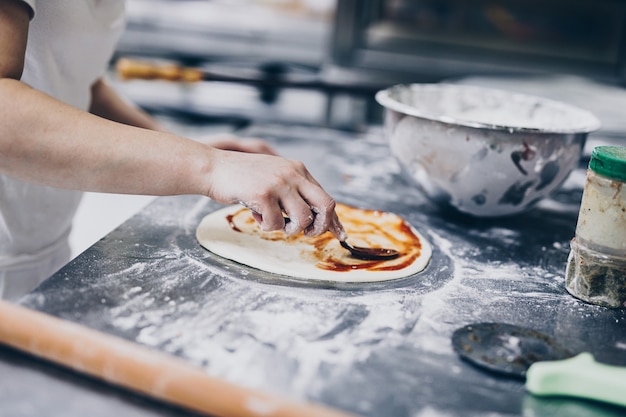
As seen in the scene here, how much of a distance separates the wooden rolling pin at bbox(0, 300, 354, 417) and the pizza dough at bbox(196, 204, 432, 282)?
0.36 meters

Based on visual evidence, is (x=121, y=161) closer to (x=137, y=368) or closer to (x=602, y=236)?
(x=137, y=368)

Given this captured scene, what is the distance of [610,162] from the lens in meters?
0.99

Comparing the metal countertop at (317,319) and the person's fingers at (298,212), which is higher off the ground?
the person's fingers at (298,212)

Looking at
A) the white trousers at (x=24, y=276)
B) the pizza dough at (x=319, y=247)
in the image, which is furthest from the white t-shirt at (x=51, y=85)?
the pizza dough at (x=319, y=247)

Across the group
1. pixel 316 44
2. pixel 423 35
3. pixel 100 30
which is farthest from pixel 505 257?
pixel 316 44

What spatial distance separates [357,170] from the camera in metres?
1.82

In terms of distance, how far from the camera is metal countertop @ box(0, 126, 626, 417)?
2.55 feet

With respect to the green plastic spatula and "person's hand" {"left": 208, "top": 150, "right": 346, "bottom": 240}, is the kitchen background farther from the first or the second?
the green plastic spatula

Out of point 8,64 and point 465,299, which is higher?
point 8,64

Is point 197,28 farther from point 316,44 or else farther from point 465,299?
point 465,299

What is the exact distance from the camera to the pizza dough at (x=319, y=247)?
111 cm

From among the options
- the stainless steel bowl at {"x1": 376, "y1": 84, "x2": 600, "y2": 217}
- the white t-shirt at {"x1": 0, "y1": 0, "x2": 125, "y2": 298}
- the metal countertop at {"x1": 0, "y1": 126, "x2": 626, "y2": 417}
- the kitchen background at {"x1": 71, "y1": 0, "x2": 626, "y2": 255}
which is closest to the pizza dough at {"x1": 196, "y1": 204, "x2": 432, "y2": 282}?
the metal countertop at {"x1": 0, "y1": 126, "x2": 626, "y2": 417}

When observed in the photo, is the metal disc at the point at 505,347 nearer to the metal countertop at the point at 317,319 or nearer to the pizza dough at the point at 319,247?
the metal countertop at the point at 317,319

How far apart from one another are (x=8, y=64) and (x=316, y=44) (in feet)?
7.24
